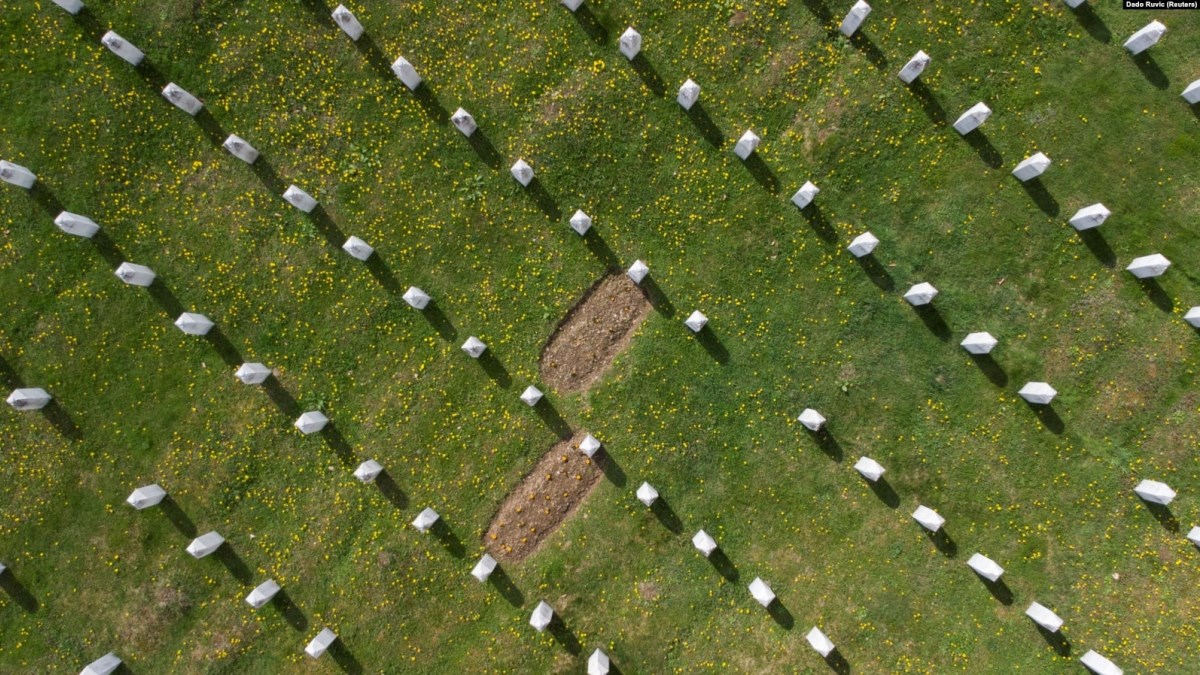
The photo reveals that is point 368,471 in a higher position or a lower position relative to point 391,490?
higher

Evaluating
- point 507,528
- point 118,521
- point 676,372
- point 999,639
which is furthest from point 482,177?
point 999,639

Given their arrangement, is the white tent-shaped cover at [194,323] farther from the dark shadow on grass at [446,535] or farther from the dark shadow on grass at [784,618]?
the dark shadow on grass at [784,618]

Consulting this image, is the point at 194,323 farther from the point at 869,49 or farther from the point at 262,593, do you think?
the point at 869,49

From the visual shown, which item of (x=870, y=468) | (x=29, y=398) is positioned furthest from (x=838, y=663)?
(x=29, y=398)

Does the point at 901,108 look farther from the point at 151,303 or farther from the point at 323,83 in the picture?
the point at 151,303

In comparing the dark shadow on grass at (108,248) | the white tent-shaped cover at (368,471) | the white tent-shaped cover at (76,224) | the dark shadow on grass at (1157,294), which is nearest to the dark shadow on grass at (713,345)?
the white tent-shaped cover at (368,471)

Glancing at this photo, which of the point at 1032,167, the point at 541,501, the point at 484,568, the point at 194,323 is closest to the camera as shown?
the point at 1032,167

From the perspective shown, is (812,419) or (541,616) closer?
(812,419)
